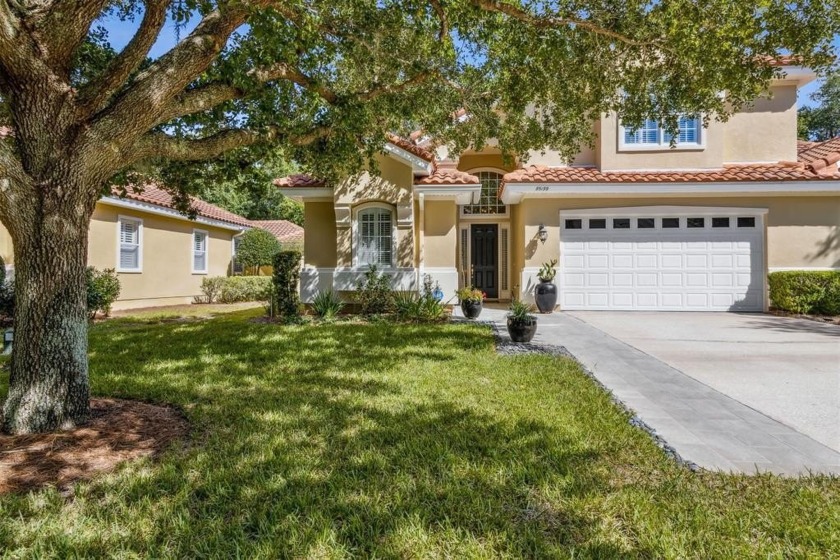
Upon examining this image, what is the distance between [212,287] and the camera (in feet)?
61.6

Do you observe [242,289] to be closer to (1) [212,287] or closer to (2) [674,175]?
(1) [212,287]

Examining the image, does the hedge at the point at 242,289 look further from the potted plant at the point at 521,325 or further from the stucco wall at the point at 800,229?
the stucco wall at the point at 800,229

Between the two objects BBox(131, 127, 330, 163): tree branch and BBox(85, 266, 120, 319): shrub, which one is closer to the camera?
BBox(131, 127, 330, 163): tree branch

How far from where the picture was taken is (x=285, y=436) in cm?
404

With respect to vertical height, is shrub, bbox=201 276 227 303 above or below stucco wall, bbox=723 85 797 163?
below

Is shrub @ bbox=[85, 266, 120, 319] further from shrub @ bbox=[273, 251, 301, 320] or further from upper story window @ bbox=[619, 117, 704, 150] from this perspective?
upper story window @ bbox=[619, 117, 704, 150]

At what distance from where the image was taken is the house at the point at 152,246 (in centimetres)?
1446

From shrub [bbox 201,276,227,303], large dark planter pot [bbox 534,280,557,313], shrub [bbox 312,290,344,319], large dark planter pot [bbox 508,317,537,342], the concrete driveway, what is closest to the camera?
the concrete driveway

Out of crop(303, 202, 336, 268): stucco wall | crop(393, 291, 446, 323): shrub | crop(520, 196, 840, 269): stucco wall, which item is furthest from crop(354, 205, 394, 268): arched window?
crop(520, 196, 840, 269): stucco wall

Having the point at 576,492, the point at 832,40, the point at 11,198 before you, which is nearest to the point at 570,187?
the point at 832,40

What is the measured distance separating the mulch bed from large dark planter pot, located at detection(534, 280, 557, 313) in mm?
10400

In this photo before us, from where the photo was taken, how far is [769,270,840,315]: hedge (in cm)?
1202

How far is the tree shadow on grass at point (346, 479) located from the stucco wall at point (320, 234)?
7.47 metres

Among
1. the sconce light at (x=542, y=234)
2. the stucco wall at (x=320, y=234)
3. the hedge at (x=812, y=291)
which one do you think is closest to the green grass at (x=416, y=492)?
the stucco wall at (x=320, y=234)
